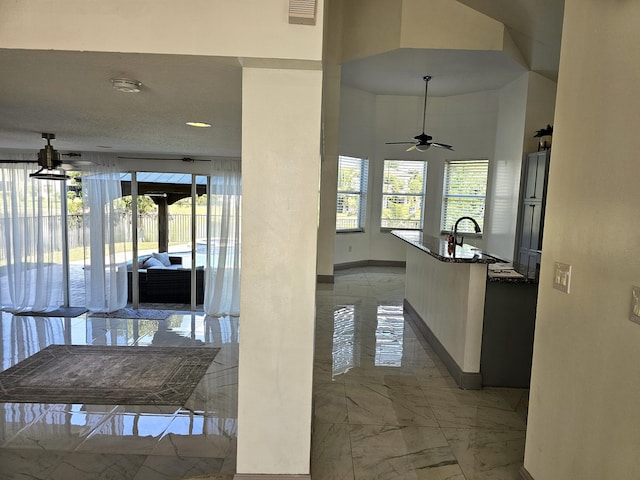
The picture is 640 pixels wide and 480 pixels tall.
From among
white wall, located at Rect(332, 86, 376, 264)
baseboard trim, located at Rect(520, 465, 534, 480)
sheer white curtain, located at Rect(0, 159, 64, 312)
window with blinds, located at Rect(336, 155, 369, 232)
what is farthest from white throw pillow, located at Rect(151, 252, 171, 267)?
baseboard trim, located at Rect(520, 465, 534, 480)

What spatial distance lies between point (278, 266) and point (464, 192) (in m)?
7.41

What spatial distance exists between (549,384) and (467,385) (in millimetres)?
1399

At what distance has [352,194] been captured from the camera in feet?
28.4

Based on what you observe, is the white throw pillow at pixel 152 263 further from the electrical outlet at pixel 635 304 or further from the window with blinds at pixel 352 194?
the electrical outlet at pixel 635 304

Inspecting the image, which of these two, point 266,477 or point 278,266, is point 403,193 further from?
point 266,477

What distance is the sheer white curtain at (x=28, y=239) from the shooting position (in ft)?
19.7

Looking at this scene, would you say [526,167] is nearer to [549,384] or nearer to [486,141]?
[486,141]

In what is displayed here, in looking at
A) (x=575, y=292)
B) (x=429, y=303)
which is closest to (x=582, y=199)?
(x=575, y=292)

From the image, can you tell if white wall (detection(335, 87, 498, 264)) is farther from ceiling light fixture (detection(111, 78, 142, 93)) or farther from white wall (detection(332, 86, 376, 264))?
ceiling light fixture (detection(111, 78, 142, 93))

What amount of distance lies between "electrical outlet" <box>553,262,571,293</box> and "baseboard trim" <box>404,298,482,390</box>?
5.26 ft

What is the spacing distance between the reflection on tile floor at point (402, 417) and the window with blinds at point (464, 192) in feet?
15.4

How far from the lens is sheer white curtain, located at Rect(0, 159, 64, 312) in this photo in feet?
19.7

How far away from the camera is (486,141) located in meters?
7.99

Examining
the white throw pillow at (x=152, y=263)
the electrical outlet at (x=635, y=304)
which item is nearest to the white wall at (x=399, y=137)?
the white throw pillow at (x=152, y=263)
